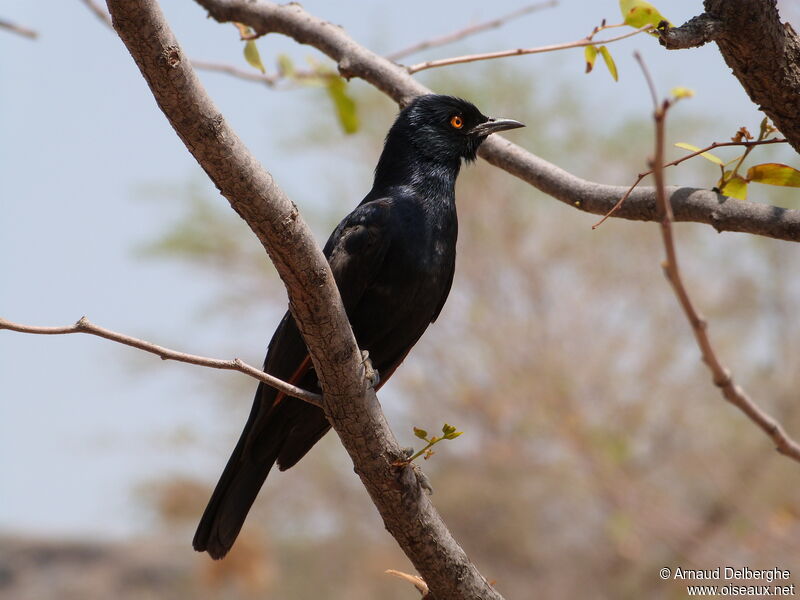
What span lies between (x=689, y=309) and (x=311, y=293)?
1.01 metres

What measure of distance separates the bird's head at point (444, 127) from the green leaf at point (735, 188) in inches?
53.5

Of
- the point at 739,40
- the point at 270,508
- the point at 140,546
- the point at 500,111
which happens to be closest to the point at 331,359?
the point at 739,40

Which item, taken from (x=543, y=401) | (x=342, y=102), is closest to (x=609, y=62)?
(x=342, y=102)

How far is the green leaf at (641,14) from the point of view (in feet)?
6.86

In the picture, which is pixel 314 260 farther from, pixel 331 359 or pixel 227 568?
pixel 227 568

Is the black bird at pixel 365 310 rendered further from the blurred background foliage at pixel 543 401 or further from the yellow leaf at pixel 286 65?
the blurred background foliage at pixel 543 401

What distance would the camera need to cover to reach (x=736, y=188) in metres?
2.10

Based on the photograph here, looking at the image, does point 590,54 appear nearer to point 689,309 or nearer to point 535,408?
point 689,309

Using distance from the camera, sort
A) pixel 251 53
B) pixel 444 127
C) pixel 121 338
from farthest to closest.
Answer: pixel 444 127
pixel 251 53
pixel 121 338

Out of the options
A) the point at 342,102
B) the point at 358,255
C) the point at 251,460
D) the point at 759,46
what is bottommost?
the point at 251,460

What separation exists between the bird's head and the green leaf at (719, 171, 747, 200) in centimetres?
136

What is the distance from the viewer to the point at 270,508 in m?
11.3

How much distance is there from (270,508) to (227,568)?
1999 mm

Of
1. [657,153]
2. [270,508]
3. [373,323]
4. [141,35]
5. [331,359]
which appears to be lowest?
[657,153]
